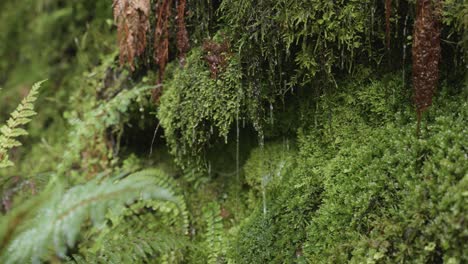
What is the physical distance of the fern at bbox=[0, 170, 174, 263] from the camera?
1892 millimetres

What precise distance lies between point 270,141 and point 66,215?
1807mm

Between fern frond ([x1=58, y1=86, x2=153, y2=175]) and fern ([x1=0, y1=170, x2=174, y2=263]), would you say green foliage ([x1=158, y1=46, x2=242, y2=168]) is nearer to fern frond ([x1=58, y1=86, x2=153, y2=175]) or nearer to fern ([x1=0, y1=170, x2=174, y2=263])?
fern frond ([x1=58, y1=86, x2=153, y2=175])

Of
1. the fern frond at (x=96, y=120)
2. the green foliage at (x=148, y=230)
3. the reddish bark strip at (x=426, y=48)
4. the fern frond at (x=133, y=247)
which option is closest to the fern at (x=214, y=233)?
the green foliage at (x=148, y=230)

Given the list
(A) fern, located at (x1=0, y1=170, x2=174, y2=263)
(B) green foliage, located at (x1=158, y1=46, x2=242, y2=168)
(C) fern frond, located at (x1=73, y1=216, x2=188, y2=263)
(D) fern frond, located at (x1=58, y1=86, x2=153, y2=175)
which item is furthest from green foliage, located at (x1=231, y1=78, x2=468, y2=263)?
(D) fern frond, located at (x1=58, y1=86, x2=153, y2=175)

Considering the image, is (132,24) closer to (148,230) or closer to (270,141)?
(270,141)

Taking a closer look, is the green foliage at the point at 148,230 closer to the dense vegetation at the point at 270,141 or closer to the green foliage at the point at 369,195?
the dense vegetation at the point at 270,141

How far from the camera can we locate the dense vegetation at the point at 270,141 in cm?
215

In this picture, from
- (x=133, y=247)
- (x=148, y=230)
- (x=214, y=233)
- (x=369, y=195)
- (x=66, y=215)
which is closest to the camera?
(x=66, y=215)

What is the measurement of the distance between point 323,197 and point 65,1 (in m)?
4.01

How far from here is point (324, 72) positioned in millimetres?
2785

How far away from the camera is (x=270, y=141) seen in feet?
11.3

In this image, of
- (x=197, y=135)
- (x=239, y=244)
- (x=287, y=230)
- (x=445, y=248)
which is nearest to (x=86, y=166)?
(x=197, y=135)

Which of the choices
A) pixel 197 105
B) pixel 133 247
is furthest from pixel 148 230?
pixel 197 105

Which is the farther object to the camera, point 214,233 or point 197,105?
point 214,233
